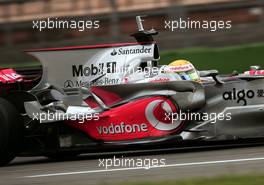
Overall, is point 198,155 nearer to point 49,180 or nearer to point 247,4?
point 49,180

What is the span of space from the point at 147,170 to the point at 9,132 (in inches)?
83.0

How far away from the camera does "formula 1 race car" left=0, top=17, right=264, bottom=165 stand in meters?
8.61

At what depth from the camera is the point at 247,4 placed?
19.0 m

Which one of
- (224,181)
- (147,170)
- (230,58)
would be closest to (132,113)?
(147,170)

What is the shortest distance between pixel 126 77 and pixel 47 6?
37.7 feet

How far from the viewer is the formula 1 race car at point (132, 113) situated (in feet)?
28.2

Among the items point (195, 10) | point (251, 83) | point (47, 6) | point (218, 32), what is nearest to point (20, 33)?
point (47, 6)

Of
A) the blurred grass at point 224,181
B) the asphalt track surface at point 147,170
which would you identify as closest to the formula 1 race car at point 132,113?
the asphalt track surface at point 147,170

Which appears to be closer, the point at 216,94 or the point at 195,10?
the point at 216,94

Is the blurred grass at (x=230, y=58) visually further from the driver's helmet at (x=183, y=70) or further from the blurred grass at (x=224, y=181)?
the blurred grass at (x=224, y=181)

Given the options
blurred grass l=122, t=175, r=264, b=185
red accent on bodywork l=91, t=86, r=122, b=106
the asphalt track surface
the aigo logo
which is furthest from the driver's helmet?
blurred grass l=122, t=175, r=264, b=185

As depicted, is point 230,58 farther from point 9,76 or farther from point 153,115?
point 9,76

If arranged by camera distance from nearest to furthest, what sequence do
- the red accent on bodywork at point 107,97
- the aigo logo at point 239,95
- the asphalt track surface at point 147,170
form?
1. the asphalt track surface at point 147,170
2. the aigo logo at point 239,95
3. the red accent on bodywork at point 107,97

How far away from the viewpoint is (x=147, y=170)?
24.6 feet
